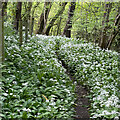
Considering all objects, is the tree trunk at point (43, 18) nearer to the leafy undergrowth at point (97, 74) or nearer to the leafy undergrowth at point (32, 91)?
the leafy undergrowth at point (97, 74)

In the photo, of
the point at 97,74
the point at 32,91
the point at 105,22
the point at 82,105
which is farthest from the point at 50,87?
the point at 105,22

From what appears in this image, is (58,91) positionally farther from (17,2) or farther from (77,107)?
(17,2)

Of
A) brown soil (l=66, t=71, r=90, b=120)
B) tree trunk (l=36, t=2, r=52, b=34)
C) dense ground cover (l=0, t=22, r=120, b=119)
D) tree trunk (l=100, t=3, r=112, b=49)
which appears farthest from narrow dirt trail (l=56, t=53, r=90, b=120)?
tree trunk (l=36, t=2, r=52, b=34)

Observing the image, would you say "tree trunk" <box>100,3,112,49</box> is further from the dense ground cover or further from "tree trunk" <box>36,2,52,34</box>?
"tree trunk" <box>36,2,52,34</box>

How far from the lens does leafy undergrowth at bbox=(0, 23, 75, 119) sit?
10.5 ft

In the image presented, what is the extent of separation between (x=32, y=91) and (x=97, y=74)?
9.60ft

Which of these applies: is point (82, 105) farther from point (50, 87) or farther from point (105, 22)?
point (105, 22)

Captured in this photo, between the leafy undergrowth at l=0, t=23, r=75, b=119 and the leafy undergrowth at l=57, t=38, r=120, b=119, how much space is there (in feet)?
2.46

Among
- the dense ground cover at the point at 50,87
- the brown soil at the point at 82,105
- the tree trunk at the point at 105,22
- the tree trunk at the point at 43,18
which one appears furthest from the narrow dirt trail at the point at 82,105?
the tree trunk at the point at 43,18

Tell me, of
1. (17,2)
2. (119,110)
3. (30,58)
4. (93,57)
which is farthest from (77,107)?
(17,2)

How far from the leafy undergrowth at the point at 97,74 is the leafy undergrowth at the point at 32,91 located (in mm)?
751

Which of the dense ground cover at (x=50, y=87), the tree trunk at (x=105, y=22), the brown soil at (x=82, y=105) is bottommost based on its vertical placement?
the brown soil at (x=82, y=105)

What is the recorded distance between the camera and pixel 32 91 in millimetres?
3822

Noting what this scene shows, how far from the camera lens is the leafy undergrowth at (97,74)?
3.78 m
